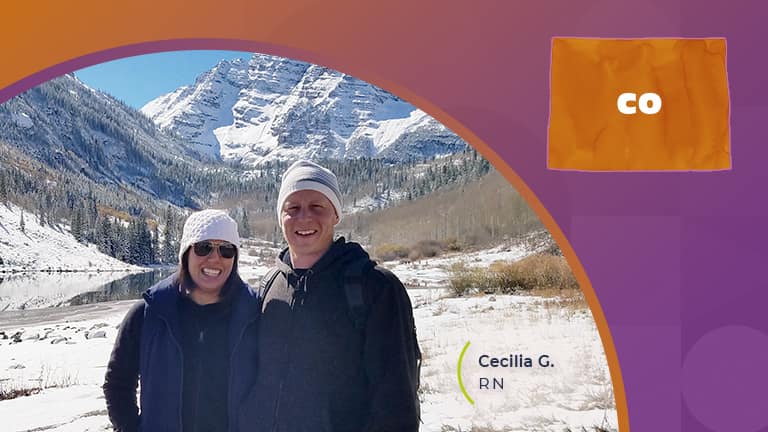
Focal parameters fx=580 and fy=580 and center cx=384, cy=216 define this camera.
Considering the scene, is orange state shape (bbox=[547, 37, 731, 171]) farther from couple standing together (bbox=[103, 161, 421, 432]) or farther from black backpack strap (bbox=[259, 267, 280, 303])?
black backpack strap (bbox=[259, 267, 280, 303])

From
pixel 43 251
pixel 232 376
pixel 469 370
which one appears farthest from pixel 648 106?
pixel 43 251

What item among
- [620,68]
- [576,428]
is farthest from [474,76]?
[576,428]

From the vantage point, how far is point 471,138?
2.45 meters

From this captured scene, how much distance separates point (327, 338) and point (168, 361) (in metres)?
0.53

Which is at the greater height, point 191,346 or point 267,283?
point 267,283

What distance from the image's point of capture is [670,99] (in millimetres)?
2490

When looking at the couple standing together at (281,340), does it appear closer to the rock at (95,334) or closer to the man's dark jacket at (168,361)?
the man's dark jacket at (168,361)

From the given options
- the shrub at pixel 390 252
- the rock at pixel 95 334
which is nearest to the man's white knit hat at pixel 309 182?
the rock at pixel 95 334

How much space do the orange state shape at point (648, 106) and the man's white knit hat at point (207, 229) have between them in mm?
1349

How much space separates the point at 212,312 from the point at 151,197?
9222 centimetres

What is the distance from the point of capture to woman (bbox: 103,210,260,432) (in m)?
1.83

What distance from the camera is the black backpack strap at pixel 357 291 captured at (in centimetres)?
171

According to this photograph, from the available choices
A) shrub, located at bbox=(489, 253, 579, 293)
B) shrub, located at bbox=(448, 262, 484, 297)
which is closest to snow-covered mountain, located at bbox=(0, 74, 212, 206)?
shrub, located at bbox=(448, 262, 484, 297)

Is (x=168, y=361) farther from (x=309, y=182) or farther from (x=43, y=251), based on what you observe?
(x=43, y=251)
